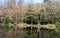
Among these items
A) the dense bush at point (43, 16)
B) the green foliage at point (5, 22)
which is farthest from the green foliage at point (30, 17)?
the green foliage at point (5, 22)

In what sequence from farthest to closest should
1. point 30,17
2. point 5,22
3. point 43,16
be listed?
1. point 30,17
2. point 43,16
3. point 5,22

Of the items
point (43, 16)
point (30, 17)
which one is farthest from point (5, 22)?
point (43, 16)

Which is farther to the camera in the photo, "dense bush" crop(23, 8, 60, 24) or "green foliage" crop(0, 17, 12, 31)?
"dense bush" crop(23, 8, 60, 24)

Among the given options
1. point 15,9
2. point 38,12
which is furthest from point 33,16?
point 15,9

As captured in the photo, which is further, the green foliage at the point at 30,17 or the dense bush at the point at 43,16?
the green foliage at the point at 30,17

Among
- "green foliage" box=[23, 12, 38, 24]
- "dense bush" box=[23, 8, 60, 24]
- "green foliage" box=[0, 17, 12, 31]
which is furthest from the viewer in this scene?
"green foliage" box=[23, 12, 38, 24]

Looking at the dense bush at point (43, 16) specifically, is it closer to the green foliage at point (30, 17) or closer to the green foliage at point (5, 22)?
the green foliage at point (30, 17)

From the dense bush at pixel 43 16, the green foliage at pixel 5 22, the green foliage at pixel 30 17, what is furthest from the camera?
the green foliage at pixel 30 17

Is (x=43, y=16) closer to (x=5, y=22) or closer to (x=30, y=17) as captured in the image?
(x=30, y=17)

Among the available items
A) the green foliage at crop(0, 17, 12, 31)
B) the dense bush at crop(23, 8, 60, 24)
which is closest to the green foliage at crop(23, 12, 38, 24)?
the dense bush at crop(23, 8, 60, 24)

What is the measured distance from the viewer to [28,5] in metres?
35.9

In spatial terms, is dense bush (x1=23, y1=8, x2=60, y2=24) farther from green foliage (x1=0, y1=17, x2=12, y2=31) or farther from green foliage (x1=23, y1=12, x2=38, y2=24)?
green foliage (x1=0, y1=17, x2=12, y2=31)

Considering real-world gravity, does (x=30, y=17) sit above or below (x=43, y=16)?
below

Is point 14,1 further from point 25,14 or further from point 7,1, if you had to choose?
point 25,14
